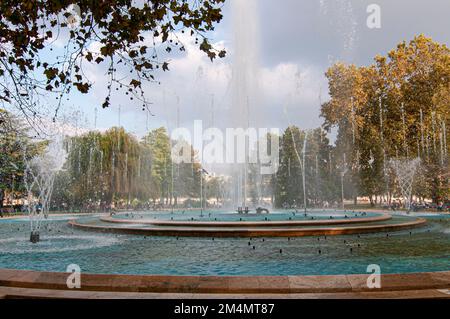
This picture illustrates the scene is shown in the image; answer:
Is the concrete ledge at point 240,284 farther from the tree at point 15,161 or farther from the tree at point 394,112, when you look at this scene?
the tree at point 394,112

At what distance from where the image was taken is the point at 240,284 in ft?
23.0

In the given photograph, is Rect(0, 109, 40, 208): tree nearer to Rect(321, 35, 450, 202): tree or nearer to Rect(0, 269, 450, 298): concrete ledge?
Rect(321, 35, 450, 202): tree

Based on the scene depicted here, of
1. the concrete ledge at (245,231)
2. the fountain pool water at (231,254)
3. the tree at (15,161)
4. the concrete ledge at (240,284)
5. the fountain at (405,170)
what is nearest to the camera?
the concrete ledge at (240,284)

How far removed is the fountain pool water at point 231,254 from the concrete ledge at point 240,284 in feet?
5.69

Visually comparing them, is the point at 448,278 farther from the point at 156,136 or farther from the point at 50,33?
the point at 156,136

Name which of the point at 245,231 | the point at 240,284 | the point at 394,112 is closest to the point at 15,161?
the point at 245,231

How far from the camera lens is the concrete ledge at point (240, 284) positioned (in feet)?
22.2

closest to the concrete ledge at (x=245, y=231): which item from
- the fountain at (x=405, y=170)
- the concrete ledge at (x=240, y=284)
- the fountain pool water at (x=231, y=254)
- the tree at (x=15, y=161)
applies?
the fountain pool water at (x=231, y=254)

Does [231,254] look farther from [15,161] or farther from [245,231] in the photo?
[15,161]

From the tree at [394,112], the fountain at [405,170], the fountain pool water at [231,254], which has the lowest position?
the fountain pool water at [231,254]

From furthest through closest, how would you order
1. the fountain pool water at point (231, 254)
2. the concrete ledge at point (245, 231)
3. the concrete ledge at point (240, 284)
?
the concrete ledge at point (245, 231) < the fountain pool water at point (231, 254) < the concrete ledge at point (240, 284)

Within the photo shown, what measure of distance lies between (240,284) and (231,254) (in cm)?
435
